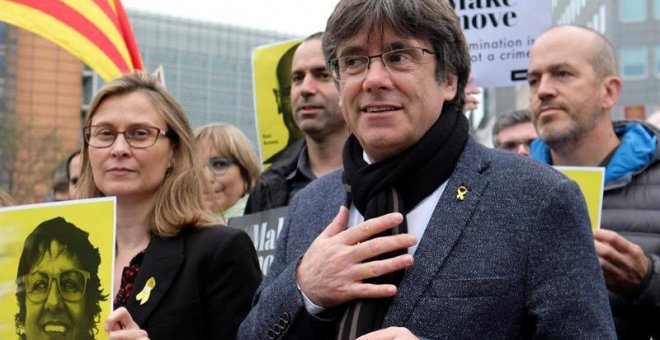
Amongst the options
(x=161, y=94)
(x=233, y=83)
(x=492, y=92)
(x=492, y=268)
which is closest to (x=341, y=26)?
(x=492, y=268)

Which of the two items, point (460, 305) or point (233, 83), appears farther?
point (233, 83)

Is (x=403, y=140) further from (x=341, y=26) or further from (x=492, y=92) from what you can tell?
(x=492, y=92)

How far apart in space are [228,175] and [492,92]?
69747mm

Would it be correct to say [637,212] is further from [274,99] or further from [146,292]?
[274,99]

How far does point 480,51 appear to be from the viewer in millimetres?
5234

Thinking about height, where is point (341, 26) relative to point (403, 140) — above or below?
above

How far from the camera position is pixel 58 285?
3078 mm

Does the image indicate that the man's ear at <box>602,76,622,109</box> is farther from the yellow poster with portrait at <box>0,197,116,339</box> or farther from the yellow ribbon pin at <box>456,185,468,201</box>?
the yellow poster with portrait at <box>0,197,116,339</box>

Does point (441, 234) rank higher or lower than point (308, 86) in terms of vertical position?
lower

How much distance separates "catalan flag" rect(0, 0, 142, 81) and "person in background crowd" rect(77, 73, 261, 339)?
1677 mm

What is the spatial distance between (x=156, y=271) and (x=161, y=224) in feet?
0.64

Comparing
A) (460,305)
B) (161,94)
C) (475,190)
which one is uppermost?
(161,94)

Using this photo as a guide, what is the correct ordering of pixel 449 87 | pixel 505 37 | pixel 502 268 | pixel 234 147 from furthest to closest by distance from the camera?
1. pixel 234 147
2. pixel 505 37
3. pixel 449 87
4. pixel 502 268

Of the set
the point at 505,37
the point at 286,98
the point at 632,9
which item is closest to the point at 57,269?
the point at 286,98
